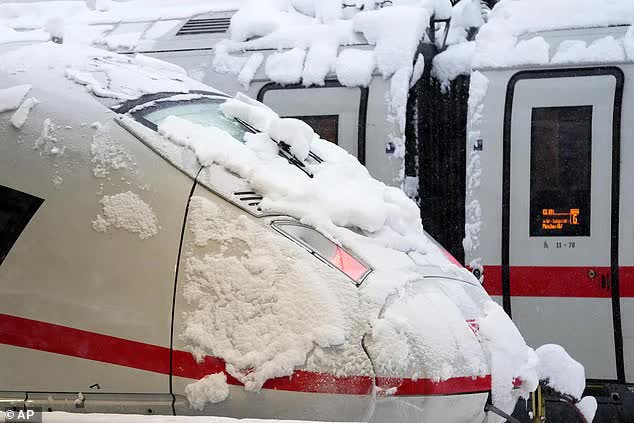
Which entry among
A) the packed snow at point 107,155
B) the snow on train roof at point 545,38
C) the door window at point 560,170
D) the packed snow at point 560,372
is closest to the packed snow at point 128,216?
the packed snow at point 107,155

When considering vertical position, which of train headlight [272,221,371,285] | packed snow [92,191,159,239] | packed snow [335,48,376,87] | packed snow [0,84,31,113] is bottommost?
train headlight [272,221,371,285]

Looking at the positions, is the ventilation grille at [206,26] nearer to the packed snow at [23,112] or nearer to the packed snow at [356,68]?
the packed snow at [356,68]

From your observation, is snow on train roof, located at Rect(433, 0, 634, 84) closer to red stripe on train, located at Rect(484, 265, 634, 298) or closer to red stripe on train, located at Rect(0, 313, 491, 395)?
red stripe on train, located at Rect(484, 265, 634, 298)

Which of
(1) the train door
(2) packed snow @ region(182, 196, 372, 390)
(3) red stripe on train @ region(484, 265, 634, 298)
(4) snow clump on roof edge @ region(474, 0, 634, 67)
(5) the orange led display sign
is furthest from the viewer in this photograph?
(1) the train door

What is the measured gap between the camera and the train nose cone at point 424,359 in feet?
12.4

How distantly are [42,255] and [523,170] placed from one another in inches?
161

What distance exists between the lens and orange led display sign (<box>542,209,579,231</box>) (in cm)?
692

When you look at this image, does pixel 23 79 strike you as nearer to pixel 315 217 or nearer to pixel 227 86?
pixel 315 217

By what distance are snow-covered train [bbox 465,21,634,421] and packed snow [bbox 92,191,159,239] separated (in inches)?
144

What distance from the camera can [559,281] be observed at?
6.85 metres

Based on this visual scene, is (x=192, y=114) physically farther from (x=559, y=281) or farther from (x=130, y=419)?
(x=559, y=281)

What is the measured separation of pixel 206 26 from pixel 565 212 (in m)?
3.44

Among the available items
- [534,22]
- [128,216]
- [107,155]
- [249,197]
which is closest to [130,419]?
[128,216]

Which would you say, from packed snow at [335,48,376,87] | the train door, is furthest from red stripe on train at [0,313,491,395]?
packed snow at [335,48,376,87]
